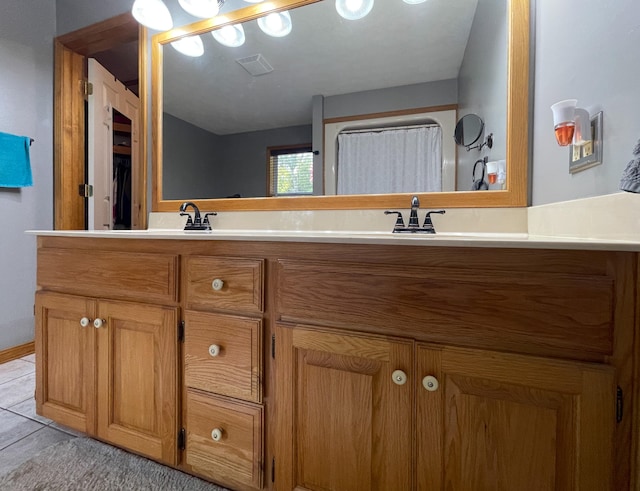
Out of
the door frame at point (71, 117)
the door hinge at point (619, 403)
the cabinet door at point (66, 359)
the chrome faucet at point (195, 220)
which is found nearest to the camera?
the door hinge at point (619, 403)

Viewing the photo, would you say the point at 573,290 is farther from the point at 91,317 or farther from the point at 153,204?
the point at 153,204

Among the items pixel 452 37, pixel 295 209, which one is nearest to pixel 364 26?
pixel 452 37

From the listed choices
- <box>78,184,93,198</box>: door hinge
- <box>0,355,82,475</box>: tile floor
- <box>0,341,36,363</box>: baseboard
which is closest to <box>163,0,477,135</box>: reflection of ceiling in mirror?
<box>78,184,93,198</box>: door hinge

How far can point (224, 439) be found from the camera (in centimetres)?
93

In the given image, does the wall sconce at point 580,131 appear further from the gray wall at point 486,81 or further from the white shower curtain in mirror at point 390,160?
the white shower curtain in mirror at point 390,160

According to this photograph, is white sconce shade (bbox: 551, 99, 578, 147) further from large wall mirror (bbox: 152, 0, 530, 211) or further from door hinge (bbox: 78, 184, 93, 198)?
door hinge (bbox: 78, 184, 93, 198)

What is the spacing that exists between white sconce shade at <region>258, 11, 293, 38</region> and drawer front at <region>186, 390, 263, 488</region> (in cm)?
156

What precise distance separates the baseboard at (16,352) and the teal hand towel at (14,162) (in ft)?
3.47

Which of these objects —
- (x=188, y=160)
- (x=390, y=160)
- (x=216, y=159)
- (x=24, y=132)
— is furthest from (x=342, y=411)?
(x=24, y=132)

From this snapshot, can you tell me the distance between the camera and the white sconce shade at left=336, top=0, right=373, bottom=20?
4.28 ft

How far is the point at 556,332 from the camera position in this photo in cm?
61

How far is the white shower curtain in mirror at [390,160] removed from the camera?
4.15 feet

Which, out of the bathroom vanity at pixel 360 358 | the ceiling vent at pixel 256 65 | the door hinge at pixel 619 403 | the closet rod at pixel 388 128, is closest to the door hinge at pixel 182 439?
the bathroom vanity at pixel 360 358

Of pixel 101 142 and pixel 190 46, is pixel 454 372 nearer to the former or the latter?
pixel 190 46
